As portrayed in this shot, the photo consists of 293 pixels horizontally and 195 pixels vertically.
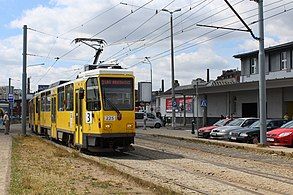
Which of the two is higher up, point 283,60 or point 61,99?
point 283,60

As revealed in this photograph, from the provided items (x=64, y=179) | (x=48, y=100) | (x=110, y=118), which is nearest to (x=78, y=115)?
(x=110, y=118)

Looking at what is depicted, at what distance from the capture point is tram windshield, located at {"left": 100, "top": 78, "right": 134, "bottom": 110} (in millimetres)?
19906

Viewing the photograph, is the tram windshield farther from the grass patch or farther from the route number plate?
the grass patch

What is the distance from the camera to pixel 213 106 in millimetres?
54562

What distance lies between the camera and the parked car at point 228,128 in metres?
31.2

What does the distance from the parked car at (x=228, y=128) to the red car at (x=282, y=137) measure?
13.7ft

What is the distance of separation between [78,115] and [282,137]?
10706 millimetres

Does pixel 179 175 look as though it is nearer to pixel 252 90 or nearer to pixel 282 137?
pixel 282 137

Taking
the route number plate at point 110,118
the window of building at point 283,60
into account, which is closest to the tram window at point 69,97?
the route number plate at point 110,118

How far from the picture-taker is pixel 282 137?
85.0ft

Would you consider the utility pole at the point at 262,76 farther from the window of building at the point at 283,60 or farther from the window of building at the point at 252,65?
the window of building at the point at 252,65

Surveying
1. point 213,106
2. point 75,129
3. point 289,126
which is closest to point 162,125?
point 213,106

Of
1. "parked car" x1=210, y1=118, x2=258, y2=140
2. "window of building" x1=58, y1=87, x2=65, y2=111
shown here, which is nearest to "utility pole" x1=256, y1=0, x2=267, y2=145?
"parked car" x1=210, y1=118, x2=258, y2=140

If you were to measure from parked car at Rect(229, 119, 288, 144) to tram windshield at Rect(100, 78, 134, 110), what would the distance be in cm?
1077
